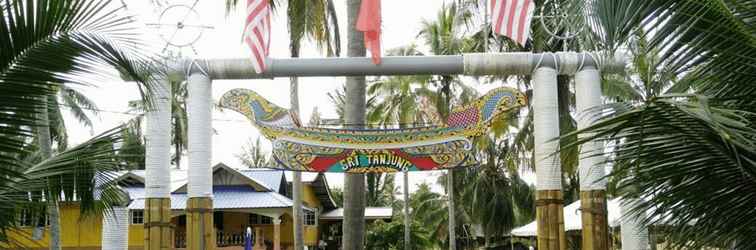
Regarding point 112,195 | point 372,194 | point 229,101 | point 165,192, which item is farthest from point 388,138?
point 372,194

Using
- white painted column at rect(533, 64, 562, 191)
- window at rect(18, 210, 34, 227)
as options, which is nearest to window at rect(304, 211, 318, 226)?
white painted column at rect(533, 64, 562, 191)

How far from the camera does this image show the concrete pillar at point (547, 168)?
37.9 feet

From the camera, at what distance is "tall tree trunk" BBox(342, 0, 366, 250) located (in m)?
14.6

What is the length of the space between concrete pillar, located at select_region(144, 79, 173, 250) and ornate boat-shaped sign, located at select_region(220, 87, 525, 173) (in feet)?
3.26

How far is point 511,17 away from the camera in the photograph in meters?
11.5

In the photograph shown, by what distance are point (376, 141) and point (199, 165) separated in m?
2.45

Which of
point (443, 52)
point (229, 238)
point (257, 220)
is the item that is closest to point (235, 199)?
point (229, 238)

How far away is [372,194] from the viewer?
181 feet

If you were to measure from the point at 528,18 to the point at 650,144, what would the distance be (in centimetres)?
722

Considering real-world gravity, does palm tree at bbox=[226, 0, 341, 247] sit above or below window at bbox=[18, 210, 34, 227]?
above

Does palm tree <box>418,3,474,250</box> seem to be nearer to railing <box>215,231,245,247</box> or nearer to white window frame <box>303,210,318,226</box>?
white window frame <box>303,210,318,226</box>

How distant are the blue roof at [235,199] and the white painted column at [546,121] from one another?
16293 mm

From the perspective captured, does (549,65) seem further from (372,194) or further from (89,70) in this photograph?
(372,194)

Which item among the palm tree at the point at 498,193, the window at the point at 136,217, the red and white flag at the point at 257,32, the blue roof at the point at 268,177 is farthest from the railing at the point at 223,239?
the red and white flag at the point at 257,32
